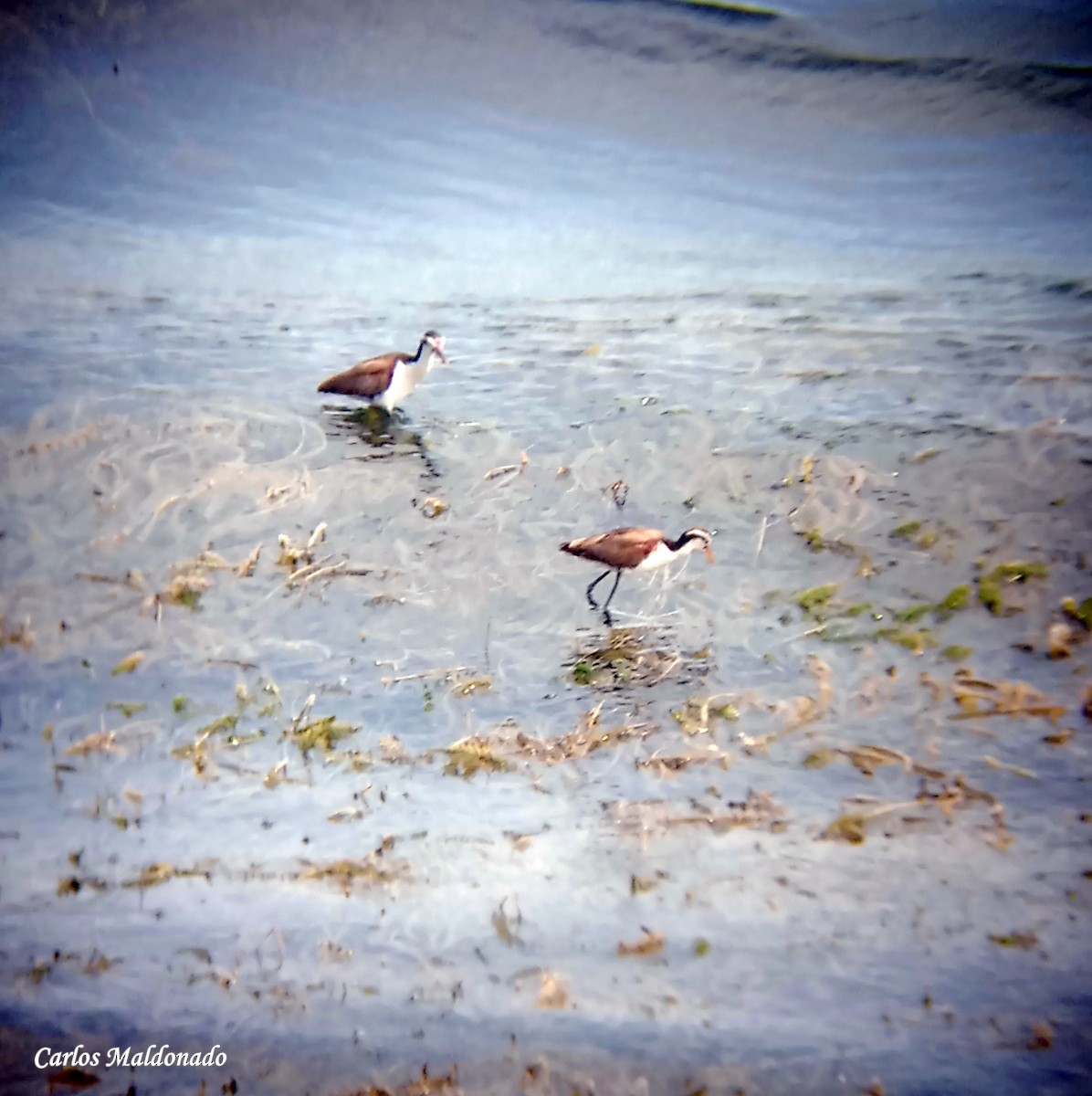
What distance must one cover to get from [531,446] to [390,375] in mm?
205

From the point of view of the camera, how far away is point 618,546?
3.97ft

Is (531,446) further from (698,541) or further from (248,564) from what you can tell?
(248,564)

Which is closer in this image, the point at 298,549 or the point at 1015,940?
the point at 1015,940

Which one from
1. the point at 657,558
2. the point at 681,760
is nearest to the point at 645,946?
the point at 681,760

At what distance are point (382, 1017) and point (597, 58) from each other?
122cm

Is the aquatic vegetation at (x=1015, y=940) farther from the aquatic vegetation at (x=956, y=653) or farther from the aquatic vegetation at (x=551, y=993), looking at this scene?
the aquatic vegetation at (x=551, y=993)

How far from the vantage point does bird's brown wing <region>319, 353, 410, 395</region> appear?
1230 mm

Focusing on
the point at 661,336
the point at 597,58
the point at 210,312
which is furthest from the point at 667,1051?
the point at 597,58

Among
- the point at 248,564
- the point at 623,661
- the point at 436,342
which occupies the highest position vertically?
the point at 436,342

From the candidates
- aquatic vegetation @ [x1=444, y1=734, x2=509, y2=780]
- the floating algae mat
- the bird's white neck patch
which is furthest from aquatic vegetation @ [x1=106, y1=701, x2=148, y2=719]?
the bird's white neck patch

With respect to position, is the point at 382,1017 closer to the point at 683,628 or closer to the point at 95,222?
the point at 683,628

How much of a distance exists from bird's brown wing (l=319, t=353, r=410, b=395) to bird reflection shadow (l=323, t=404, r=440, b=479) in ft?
0.07

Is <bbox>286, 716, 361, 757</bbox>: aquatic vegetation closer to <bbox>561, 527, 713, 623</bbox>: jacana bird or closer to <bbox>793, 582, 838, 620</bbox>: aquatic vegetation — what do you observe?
<bbox>561, 527, 713, 623</bbox>: jacana bird

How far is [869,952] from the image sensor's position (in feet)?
3.57
